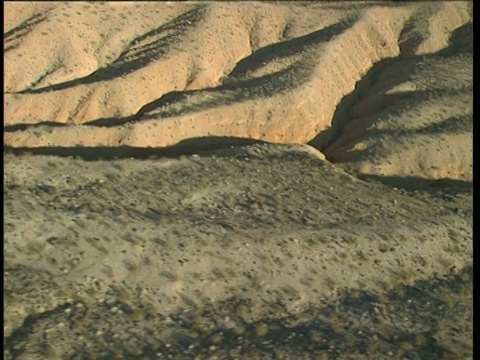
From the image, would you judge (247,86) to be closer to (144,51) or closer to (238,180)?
(144,51)

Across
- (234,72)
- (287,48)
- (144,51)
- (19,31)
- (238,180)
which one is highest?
(19,31)

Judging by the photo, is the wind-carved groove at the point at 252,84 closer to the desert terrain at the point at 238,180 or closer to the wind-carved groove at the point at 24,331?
the desert terrain at the point at 238,180

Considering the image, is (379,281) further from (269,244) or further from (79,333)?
(79,333)

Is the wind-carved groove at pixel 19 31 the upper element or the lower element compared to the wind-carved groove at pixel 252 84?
upper

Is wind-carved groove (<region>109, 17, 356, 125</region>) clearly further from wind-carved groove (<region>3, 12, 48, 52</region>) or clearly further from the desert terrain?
wind-carved groove (<region>3, 12, 48, 52</region>)

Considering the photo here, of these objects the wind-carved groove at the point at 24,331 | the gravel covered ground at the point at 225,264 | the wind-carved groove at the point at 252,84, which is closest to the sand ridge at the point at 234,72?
the wind-carved groove at the point at 252,84

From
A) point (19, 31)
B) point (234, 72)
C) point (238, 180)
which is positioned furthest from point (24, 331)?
point (19, 31)

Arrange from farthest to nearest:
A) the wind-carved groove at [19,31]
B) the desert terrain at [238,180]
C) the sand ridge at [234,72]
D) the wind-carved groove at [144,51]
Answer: the wind-carved groove at [19,31] < the wind-carved groove at [144,51] < the sand ridge at [234,72] < the desert terrain at [238,180]
